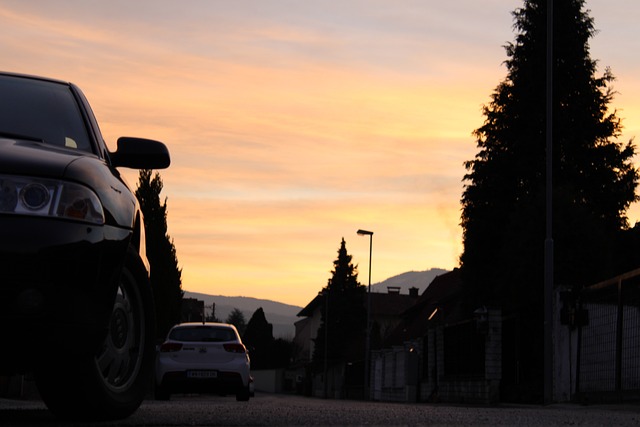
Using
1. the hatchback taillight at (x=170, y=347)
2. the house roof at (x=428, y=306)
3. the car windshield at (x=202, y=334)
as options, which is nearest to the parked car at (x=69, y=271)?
the hatchback taillight at (x=170, y=347)

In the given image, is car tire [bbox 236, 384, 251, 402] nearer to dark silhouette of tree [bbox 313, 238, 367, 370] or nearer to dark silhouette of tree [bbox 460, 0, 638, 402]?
dark silhouette of tree [bbox 460, 0, 638, 402]

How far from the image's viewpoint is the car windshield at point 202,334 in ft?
63.1

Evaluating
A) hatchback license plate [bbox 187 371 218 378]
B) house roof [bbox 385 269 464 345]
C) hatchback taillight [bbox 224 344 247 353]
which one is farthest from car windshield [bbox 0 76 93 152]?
house roof [bbox 385 269 464 345]

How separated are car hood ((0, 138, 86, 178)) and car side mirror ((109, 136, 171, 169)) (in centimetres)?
117

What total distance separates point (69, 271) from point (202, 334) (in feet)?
47.2

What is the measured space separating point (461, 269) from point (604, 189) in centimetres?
811

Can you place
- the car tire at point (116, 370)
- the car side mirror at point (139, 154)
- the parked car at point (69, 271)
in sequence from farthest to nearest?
the car side mirror at point (139, 154), the car tire at point (116, 370), the parked car at point (69, 271)

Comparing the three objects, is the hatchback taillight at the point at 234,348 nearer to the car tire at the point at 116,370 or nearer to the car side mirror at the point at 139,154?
the car side mirror at the point at 139,154

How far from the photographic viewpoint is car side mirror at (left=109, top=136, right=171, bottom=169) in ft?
22.7

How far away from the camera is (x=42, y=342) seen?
16.6ft

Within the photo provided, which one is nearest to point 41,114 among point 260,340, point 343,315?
point 343,315

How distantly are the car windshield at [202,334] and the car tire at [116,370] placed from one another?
1278 cm

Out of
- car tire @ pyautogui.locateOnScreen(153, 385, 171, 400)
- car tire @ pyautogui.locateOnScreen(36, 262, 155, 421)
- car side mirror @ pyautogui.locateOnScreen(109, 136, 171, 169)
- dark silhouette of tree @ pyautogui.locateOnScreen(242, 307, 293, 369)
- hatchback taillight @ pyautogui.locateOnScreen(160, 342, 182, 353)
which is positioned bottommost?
car tire @ pyautogui.locateOnScreen(153, 385, 171, 400)

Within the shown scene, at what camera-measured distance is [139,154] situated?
6945mm
